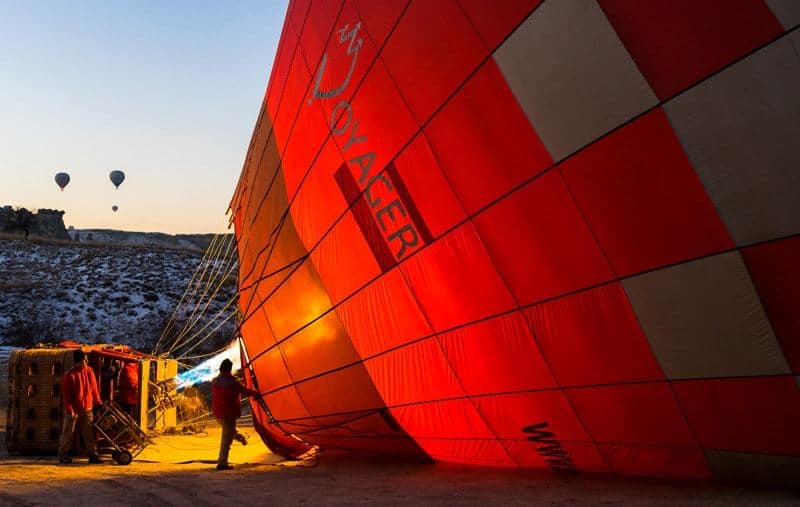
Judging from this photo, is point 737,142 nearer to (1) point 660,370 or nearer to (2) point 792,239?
(2) point 792,239

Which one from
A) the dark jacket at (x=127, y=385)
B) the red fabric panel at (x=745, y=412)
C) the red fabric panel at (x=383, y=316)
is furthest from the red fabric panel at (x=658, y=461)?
the dark jacket at (x=127, y=385)

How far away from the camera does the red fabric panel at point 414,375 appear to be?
20.0 ft

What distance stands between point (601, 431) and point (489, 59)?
8.37 feet

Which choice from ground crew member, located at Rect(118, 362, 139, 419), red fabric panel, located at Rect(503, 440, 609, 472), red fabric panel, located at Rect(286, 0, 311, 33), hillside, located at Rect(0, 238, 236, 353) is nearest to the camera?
red fabric panel, located at Rect(503, 440, 609, 472)

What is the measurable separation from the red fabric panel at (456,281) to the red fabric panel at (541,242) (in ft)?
0.40

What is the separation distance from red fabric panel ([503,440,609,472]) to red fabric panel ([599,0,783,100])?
2524mm

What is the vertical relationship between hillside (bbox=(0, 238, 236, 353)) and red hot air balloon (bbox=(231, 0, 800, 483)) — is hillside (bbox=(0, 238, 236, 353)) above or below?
above

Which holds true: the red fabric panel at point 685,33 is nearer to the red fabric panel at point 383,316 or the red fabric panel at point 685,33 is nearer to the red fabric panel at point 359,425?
the red fabric panel at point 383,316

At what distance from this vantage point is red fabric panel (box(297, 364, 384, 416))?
702 centimetres

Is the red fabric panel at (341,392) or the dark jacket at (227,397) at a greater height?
the dark jacket at (227,397)

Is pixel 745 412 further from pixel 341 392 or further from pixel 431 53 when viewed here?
pixel 341 392

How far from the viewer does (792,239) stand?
13.1 feet

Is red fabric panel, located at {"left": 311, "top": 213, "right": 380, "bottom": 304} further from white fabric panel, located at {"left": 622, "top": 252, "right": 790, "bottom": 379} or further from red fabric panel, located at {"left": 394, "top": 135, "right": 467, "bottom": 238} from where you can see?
white fabric panel, located at {"left": 622, "top": 252, "right": 790, "bottom": 379}

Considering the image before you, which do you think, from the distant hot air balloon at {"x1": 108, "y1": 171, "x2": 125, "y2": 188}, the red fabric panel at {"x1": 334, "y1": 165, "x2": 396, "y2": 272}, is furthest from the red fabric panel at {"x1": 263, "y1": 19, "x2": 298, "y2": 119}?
the distant hot air balloon at {"x1": 108, "y1": 171, "x2": 125, "y2": 188}
